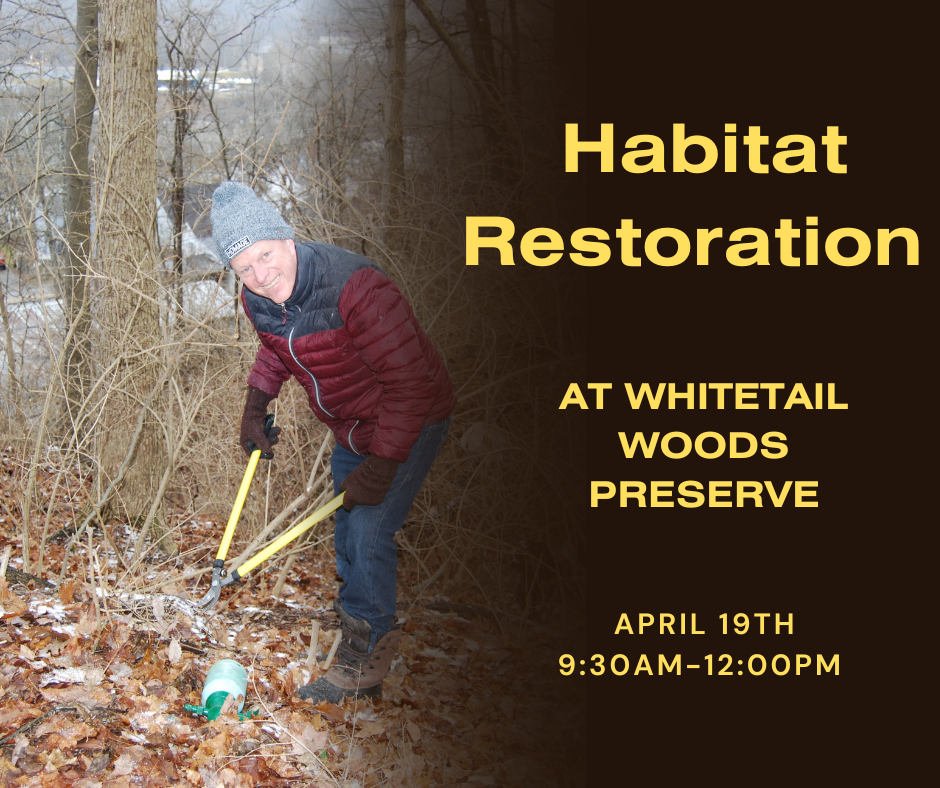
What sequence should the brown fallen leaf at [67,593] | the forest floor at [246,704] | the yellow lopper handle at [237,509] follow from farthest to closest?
the brown fallen leaf at [67,593] → the yellow lopper handle at [237,509] → the forest floor at [246,704]

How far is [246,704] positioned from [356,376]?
1376mm

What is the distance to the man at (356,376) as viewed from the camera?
2.79 m

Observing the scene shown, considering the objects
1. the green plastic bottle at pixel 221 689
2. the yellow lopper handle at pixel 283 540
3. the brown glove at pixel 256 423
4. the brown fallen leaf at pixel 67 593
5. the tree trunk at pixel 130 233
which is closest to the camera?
the green plastic bottle at pixel 221 689

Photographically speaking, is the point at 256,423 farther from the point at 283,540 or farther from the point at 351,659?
the point at 351,659

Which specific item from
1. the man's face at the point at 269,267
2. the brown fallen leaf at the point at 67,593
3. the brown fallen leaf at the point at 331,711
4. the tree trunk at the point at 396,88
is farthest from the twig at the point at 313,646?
the tree trunk at the point at 396,88

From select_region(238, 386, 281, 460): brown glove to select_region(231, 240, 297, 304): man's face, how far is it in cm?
75

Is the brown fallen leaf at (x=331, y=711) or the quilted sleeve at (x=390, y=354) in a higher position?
the quilted sleeve at (x=390, y=354)

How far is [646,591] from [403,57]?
8.00m

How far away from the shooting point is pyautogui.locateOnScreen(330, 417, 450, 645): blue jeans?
10.2ft

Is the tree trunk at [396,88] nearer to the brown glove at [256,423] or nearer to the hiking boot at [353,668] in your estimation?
the brown glove at [256,423]

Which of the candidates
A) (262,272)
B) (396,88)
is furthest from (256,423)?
(396,88)

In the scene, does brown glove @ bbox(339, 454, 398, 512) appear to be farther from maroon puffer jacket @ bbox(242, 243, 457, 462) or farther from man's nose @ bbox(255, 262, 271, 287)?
man's nose @ bbox(255, 262, 271, 287)

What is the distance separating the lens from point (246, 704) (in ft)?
10.00

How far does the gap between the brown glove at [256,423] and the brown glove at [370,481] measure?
0.70 meters
